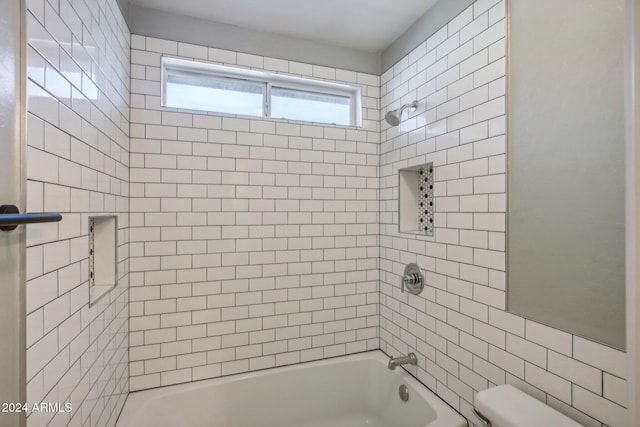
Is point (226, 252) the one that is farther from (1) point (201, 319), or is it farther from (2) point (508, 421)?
(2) point (508, 421)

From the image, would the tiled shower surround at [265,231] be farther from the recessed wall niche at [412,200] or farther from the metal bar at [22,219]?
the metal bar at [22,219]

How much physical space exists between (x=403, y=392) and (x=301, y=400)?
69 centimetres

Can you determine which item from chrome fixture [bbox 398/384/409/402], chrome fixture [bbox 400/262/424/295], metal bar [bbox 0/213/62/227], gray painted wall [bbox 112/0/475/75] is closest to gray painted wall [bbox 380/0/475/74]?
gray painted wall [bbox 112/0/475/75]

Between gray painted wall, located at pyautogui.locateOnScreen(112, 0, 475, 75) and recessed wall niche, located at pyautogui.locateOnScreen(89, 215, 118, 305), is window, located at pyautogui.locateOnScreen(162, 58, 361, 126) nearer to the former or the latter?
gray painted wall, located at pyautogui.locateOnScreen(112, 0, 475, 75)

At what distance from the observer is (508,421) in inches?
38.5

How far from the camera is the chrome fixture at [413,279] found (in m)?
1.77

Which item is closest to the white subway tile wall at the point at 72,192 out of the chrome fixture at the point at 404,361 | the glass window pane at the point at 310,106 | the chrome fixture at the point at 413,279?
the glass window pane at the point at 310,106

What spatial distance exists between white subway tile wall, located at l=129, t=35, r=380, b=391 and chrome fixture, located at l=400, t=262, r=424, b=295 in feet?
1.20

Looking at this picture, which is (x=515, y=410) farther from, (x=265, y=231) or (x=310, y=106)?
(x=310, y=106)

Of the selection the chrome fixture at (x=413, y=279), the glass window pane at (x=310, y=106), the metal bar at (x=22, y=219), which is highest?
the glass window pane at (x=310, y=106)

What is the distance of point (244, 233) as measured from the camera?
6.24 ft

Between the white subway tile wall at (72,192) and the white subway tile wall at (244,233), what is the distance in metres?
0.23

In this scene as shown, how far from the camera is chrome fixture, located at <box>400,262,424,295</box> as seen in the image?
177 cm

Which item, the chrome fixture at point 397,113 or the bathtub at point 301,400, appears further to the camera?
the chrome fixture at point 397,113
